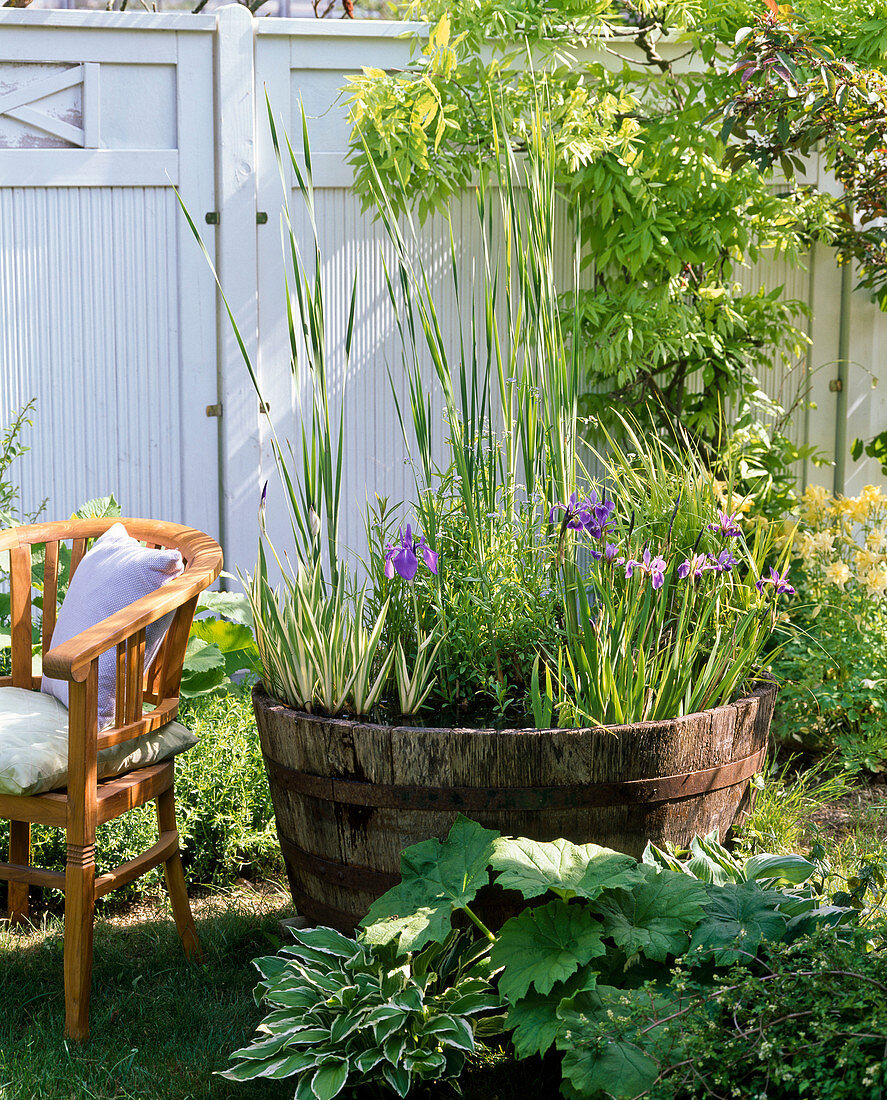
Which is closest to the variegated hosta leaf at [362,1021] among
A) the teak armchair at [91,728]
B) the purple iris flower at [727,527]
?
the teak armchair at [91,728]

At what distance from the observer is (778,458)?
3.95 metres

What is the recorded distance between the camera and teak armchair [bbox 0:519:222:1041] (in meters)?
1.85

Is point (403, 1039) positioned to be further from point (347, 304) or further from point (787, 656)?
point (347, 304)

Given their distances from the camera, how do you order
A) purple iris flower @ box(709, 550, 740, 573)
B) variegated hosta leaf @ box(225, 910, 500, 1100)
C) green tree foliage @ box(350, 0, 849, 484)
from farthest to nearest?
green tree foliage @ box(350, 0, 849, 484), purple iris flower @ box(709, 550, 740, 573), variegated hosta leaf @ box(225, 910, 500, 1100)

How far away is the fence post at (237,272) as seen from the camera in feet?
11.6

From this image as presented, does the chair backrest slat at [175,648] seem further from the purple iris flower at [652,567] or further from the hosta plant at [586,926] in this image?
the purple iris flower at [652,567]

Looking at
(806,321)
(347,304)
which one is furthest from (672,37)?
(347,304)

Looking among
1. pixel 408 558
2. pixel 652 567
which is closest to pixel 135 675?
pixel 408 558

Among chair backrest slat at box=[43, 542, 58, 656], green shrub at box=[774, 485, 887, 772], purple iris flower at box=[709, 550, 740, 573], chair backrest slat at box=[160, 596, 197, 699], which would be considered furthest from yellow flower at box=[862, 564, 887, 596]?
chair backrest slat at box=[43, 542, 58, 656]

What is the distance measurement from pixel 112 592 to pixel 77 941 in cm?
66

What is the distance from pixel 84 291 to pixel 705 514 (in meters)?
2.33

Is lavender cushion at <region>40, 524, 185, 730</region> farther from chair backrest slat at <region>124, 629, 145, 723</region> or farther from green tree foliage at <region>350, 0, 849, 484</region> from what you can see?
green tree foliage at <region>350, 0, 849, 484</region>

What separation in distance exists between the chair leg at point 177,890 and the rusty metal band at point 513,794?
0.41m

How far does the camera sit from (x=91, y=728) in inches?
73.1
